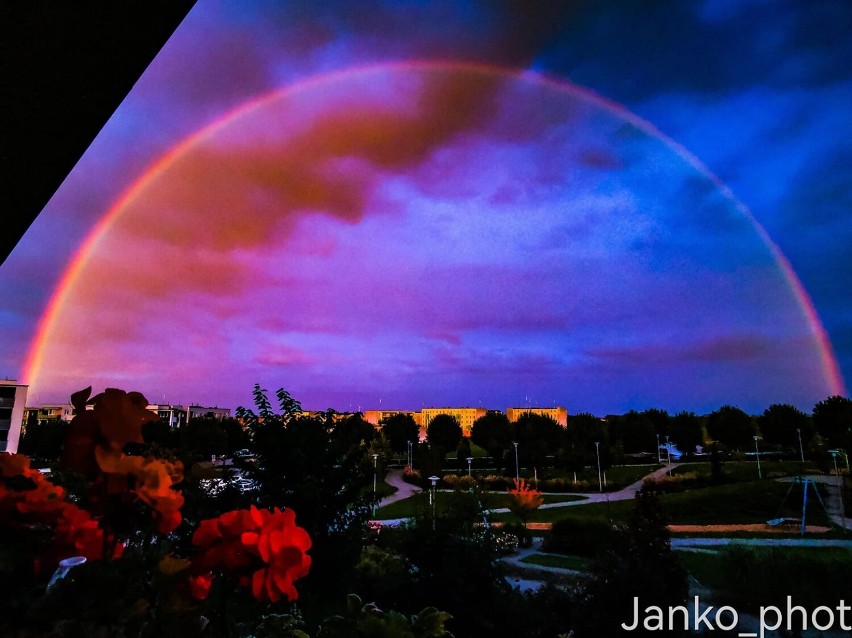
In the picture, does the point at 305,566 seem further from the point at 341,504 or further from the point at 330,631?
the point at 341,504

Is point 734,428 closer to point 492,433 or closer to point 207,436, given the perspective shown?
point 492,433

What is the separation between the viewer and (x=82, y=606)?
82cm

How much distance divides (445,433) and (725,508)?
35.3 metres

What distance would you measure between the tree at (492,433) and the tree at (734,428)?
19959 mm

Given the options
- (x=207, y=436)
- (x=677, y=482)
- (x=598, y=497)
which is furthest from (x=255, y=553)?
(x=207, y=436)

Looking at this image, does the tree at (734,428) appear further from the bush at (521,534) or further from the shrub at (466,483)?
the bush at (521,534)

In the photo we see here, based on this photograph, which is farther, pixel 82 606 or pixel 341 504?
pixel 341 504

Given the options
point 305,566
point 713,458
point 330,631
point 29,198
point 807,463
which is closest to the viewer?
point 305,566

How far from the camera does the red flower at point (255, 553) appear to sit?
1.09m

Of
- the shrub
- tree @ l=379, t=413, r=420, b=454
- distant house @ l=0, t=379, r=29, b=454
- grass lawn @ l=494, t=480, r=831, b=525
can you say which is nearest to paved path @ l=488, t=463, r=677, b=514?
grass lawn @ l=494, t=480, r=831, b=525

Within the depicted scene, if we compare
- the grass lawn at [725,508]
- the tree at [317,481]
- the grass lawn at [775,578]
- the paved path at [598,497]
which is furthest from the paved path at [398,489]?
the tree at [317,481]

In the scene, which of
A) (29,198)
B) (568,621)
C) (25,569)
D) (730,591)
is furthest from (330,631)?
(730,591)

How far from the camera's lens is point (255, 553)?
1.10 meters

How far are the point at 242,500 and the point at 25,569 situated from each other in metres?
4.63
